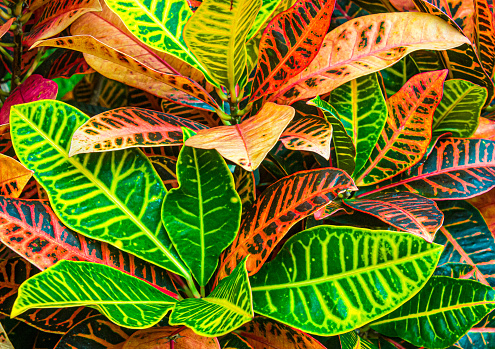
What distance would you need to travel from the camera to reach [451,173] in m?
0.68

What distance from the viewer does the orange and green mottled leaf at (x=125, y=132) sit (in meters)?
0.45

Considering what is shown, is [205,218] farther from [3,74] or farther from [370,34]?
[3,74]

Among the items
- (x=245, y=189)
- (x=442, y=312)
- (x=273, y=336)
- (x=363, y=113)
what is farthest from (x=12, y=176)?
(x=442, y=312)

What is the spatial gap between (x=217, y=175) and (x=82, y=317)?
0.31 metres

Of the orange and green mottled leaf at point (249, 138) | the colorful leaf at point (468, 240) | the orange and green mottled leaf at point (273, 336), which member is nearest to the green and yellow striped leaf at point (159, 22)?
the orange and green mottled leaf at point (249, 138)

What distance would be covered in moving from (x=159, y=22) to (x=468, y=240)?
2.11 feet

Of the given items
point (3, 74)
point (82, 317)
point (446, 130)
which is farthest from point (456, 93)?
point (3, 74)

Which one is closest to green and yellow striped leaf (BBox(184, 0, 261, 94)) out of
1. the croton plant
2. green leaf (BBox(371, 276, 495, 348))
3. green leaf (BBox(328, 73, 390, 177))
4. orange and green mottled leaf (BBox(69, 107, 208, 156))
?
the croton plant

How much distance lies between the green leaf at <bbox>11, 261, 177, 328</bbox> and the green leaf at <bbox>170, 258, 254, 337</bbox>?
39 mm

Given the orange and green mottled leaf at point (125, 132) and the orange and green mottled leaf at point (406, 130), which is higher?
the orange and green mottled leaf at point (125, 132)

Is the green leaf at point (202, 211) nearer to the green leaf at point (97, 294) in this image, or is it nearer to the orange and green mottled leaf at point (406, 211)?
the green leaf at point (97, 294)

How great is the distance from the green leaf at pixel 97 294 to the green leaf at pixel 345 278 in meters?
0.14

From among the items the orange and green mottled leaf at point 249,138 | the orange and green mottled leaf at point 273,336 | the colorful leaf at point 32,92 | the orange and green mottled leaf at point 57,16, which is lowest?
the orange and green mottled leaf at point 273,336

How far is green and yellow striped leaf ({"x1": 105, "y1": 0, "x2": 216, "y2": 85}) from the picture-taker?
0.55 meters
